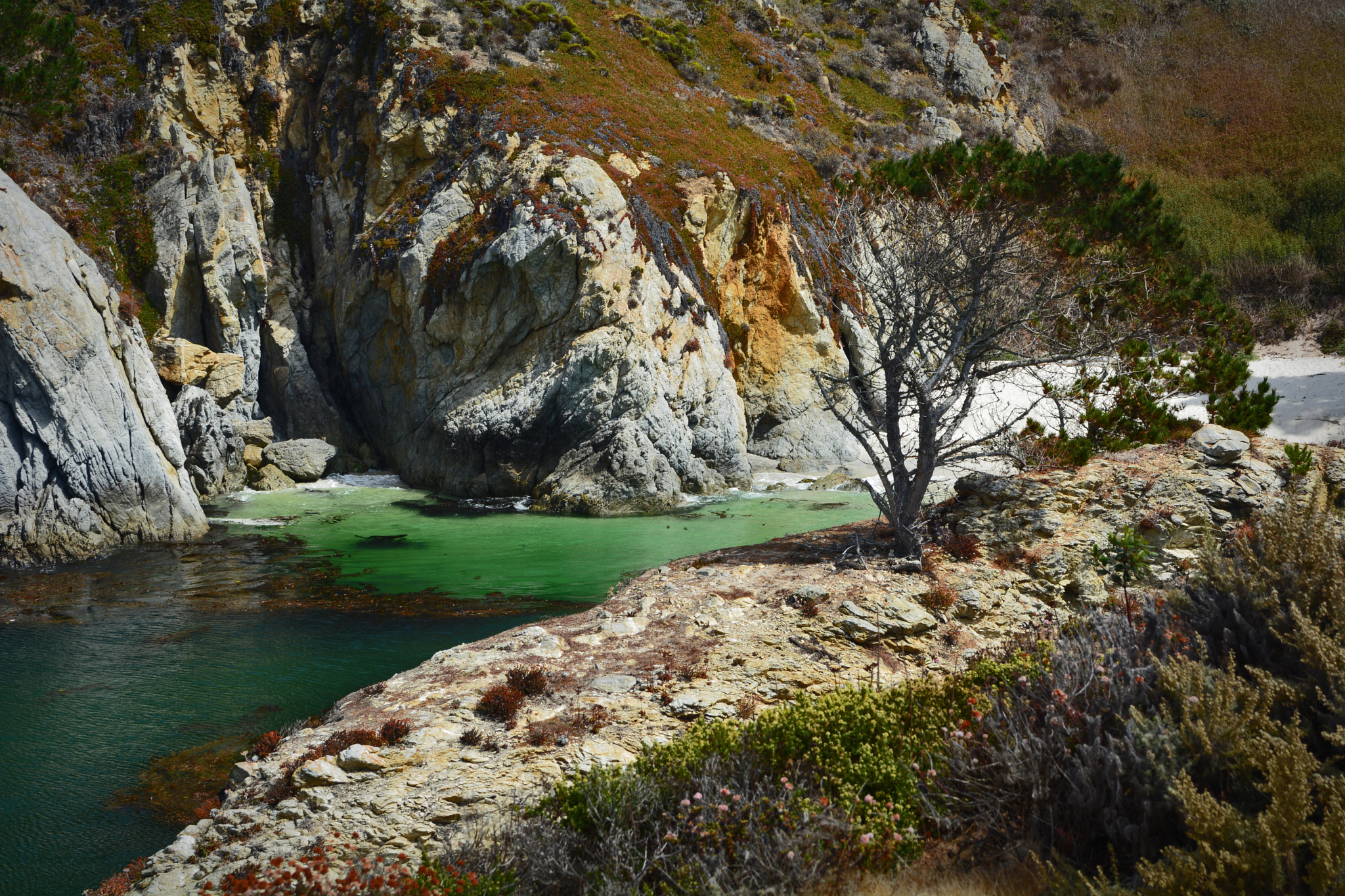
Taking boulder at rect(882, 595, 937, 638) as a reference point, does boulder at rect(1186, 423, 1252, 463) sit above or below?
above

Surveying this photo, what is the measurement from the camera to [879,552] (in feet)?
36.1

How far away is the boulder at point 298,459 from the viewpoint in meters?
30.0

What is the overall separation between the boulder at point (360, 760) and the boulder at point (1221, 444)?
35.8 ft

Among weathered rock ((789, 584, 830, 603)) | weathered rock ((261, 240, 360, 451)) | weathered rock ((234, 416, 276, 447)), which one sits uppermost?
weathered rock ((261, 240, 360, 451))

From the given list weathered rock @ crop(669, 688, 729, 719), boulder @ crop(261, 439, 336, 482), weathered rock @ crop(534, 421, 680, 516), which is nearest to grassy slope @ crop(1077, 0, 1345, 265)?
weathered rock @ crop(534, 421, 680, 516)

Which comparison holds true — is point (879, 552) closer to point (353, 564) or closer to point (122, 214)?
point (353, 564)

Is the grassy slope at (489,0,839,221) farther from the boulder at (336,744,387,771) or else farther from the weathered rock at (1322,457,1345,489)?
the boulder at (336,744,387,771)

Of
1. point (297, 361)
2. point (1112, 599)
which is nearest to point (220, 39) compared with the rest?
point (297, 361)

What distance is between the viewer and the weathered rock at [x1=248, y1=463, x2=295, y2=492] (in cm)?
2877

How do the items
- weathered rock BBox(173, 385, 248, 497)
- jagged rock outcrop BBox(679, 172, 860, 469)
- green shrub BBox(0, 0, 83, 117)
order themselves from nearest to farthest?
green shrub BBox(0, 0, 83, 117), weathered rock BBox(173, 385, 248, 497), jagged rock outcrop BBox(679, 172, 860, 469)

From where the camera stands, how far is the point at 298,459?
3009 centimetres

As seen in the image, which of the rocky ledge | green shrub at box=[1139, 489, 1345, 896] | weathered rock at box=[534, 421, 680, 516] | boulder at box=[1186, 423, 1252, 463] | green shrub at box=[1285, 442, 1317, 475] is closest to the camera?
Result: green shrub at box=[1139, 489, 1345, 896]

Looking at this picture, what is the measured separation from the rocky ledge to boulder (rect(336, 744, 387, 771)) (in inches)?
0.6

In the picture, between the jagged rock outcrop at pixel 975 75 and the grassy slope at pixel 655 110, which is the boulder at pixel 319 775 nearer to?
the grassy slope at pixel 655 110
